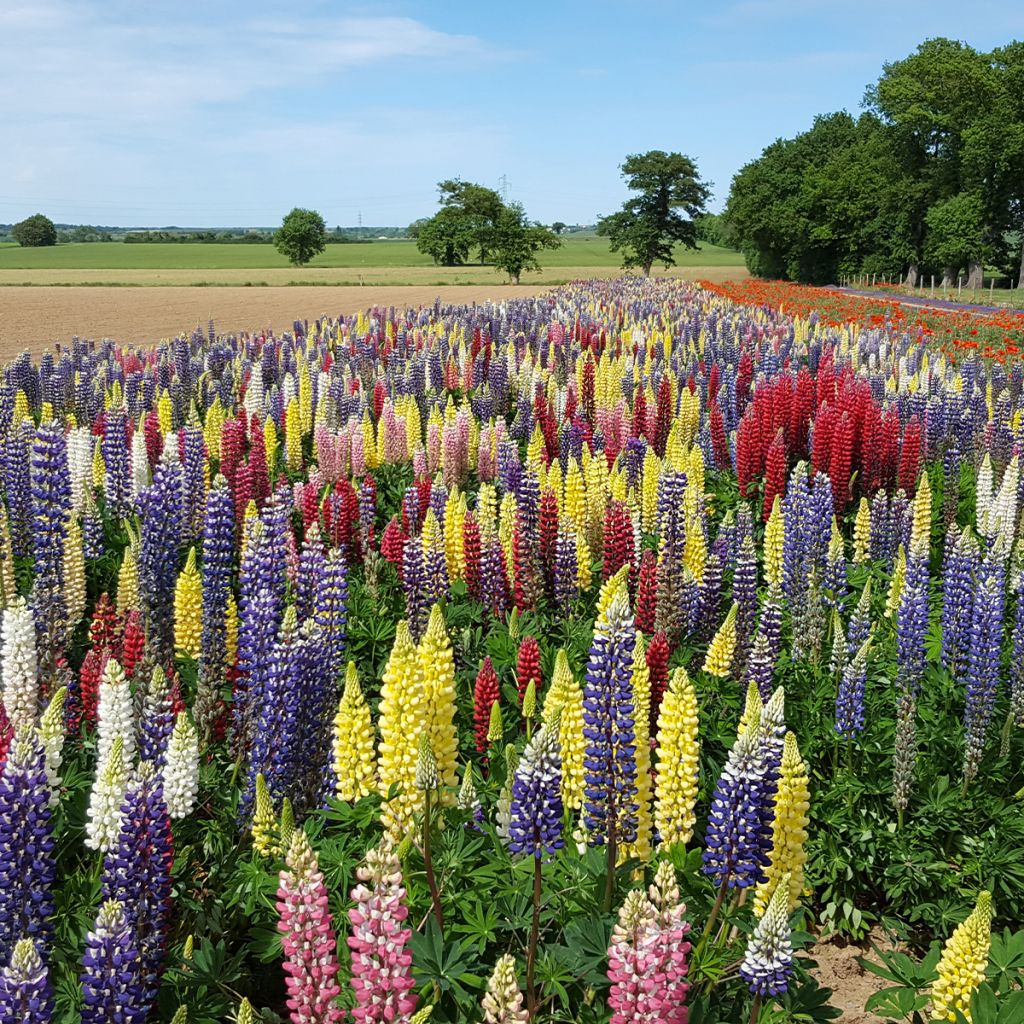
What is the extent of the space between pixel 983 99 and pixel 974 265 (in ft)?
38.4

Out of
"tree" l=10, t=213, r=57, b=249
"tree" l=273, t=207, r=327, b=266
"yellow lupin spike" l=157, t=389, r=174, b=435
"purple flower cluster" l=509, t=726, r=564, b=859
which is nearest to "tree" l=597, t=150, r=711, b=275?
"tree" l=273, t=207, r=327, b=266

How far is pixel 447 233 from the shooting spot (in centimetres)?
8469

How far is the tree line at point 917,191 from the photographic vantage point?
62344 millimetres

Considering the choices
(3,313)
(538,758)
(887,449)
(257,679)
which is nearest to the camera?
(538,758)

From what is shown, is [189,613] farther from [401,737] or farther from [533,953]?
[533,953]

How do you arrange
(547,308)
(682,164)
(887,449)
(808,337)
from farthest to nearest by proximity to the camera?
1. (682,164)
2. (547,308)
3. (808,337)
4. (887,449)

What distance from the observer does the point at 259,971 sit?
421 centimetres

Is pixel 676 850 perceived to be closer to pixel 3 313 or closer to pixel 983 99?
pixel 3 313

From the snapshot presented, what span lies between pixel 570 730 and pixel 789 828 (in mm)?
1007

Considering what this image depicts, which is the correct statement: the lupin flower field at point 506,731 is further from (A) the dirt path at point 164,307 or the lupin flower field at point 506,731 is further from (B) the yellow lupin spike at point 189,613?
(A) the dirt path at point 164,307

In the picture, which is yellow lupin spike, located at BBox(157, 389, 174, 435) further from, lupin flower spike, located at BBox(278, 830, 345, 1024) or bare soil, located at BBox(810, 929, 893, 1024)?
lupin flower spike, located at BBox(278, 830, 345, 1024)

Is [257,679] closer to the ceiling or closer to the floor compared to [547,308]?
closer to the floor

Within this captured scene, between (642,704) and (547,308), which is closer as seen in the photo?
(642,704)

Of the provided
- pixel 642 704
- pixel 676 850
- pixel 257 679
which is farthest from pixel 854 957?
pixel 257 679
